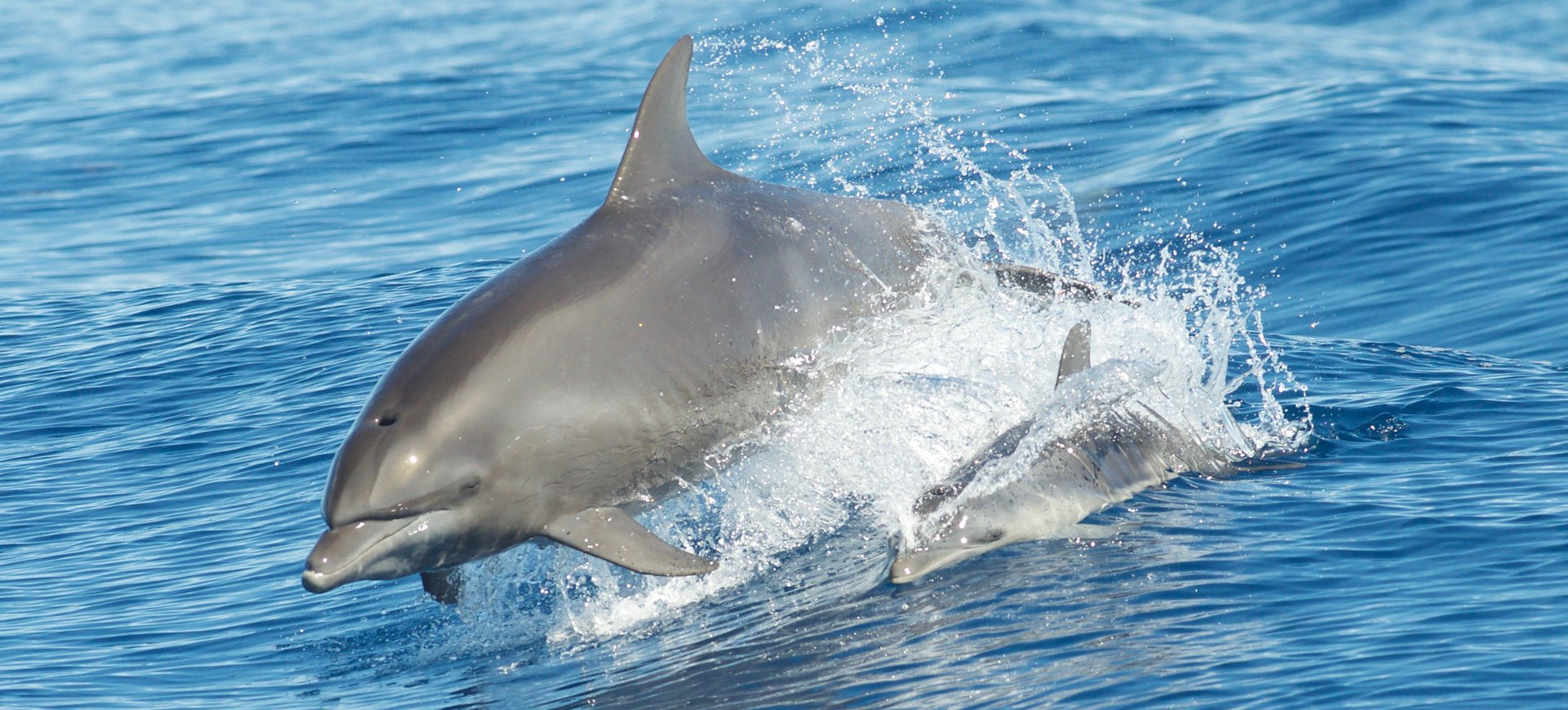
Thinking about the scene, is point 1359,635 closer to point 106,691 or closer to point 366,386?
point 106,691

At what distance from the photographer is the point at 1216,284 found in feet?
45.4

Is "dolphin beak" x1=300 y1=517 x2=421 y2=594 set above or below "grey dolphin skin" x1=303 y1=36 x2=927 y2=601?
below

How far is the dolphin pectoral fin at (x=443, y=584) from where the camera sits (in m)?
7.43

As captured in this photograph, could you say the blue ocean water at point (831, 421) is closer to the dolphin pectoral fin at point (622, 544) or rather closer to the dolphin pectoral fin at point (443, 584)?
the dolphin pectoral fin at point (443, 584)

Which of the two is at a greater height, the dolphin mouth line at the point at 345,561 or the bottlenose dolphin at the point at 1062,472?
the dolphin mouth line at the point at 345,561

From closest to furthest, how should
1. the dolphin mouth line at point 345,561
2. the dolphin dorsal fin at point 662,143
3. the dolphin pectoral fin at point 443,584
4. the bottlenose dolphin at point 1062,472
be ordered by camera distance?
the dolphin mouth line at point 345,561 → the dolphin pectoral fin at point 443,584 → the dolphin dorsal fin at point 662,143 → the bottlenose dolphin at point 1062,472

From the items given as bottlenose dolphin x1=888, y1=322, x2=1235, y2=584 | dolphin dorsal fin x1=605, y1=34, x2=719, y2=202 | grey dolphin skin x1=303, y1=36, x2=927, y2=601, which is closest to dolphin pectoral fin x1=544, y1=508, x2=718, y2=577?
grey dolphin skin x1=303, y1=36, x2=927, y2=601

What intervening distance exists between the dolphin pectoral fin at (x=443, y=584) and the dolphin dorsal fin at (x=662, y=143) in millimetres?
1832

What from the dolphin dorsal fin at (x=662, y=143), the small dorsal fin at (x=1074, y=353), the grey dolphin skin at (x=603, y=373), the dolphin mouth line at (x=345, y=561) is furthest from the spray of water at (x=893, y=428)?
the dolphin mouth line at (x=345, y=561)

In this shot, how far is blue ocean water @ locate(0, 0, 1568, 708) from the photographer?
711cm

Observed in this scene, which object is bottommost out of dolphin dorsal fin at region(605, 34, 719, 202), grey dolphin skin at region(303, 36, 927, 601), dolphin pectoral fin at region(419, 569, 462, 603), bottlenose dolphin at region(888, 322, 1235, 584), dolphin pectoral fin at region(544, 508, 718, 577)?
bottlenose dolphin at region(888, 322, 1235, 584)

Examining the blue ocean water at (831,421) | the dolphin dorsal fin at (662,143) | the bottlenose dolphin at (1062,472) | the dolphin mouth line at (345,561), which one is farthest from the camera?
the bottlenose dolphin at (1062,472)

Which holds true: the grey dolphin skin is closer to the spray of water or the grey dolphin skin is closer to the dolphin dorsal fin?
the dolphin dorsal fin

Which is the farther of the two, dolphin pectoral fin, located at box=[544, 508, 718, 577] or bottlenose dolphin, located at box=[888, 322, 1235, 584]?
bottlenose dolphin, located at box=[888, 322, 1235, 584]
